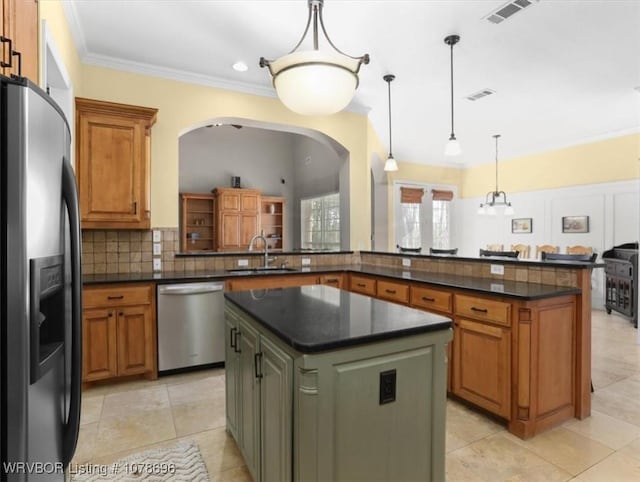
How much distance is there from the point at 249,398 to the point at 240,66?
10.7ft

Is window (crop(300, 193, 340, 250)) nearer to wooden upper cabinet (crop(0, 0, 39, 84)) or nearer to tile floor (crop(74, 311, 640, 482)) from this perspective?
tile floor (crop(74, 311, 640, 482))

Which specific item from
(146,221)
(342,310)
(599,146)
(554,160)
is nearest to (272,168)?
(146,221)

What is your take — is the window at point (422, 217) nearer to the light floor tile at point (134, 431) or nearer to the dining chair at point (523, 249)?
the dining chair at point (523, 249)

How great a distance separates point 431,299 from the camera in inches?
113

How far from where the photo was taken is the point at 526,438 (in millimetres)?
2275

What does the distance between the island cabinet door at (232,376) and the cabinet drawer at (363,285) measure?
1796mm

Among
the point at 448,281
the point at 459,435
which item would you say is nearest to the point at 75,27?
the point at 448,281

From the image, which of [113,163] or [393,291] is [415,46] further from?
[113,163]

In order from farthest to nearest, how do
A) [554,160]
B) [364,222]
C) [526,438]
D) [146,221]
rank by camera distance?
1. [554,160]
2. [364,222]
3. [146,221]
4. [526,438]

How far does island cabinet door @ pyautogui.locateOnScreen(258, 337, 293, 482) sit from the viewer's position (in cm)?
132

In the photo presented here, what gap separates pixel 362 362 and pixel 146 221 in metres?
2.82

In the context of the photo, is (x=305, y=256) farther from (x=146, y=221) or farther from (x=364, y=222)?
(x=146, y=221)

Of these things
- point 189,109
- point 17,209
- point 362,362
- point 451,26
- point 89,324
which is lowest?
point 89,324

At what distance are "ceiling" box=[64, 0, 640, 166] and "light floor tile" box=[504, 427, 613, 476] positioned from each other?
3023mm
